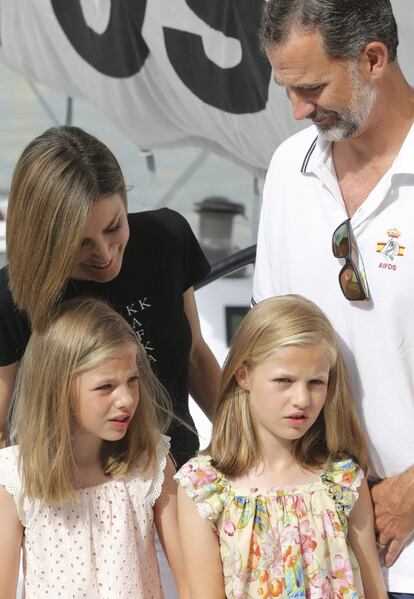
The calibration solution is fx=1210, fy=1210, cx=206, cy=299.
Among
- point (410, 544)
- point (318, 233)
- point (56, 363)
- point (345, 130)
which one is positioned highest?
point (345, 130)

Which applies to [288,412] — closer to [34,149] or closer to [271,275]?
[271,275]

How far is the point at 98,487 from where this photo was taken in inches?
77.6

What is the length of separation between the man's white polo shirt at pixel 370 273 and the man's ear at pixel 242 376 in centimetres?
15

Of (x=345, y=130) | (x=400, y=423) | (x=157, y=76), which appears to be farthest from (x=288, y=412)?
(x=157, y=76)

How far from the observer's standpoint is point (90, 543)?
1.94 meters

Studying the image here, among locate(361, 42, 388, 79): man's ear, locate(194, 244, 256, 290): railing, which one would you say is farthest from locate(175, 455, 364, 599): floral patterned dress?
locate(194, 244, 256, 290): railing

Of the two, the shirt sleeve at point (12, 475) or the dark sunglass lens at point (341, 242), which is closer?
the dark sunglass lens at point (341, 242)

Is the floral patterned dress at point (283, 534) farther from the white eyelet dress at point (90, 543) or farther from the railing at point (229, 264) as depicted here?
the railing at point (229, 264)

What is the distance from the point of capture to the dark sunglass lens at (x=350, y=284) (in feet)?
5.98

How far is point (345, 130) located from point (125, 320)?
1.59 ft

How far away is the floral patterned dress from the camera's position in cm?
186

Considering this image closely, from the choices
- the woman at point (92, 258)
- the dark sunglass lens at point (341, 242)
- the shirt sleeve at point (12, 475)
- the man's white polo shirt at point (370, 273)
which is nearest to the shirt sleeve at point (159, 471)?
the woman at point (92, 258)

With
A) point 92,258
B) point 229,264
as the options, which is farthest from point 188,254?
point 229,264

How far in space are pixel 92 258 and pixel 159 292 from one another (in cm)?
19
